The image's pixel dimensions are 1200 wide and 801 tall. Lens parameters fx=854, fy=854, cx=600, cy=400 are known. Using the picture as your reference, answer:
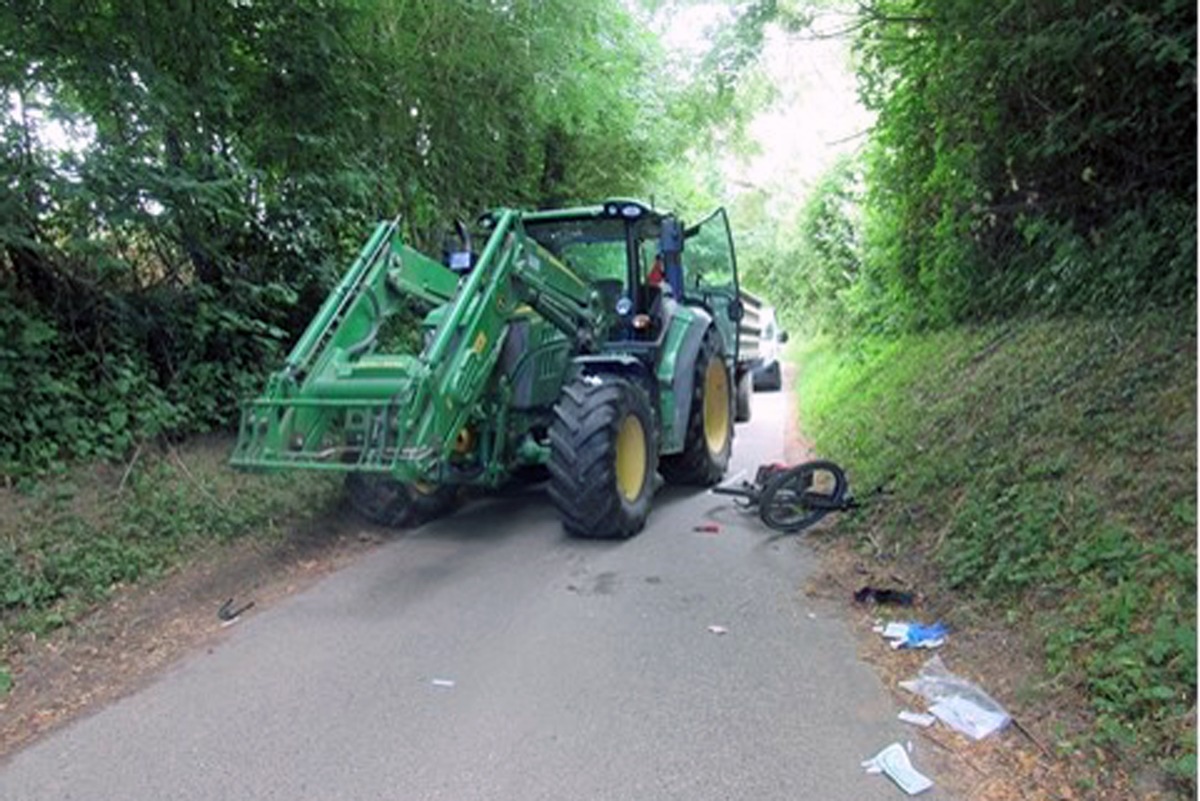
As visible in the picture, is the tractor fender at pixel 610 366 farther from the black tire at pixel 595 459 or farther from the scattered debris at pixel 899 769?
the scattered debris at pixel 899 769

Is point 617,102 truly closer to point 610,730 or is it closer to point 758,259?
point 610,730

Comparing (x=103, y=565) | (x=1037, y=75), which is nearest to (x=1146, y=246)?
(x=1037, y=75)

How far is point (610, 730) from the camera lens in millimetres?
3432

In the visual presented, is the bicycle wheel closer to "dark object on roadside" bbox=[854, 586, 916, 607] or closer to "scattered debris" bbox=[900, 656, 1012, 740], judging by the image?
"dark object on roadside" bbox=[854, 586, 916, 607]

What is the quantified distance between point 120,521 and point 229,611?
119 cm

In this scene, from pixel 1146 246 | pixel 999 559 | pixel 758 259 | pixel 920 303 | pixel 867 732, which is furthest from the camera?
pixel 758 259

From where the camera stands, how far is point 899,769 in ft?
10.1

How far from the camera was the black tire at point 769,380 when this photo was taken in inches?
736

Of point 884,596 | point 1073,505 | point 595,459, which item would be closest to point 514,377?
point 595,459

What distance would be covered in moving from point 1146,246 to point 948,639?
12.5 feet

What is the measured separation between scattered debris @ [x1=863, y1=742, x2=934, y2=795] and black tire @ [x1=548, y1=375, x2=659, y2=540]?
9.97ft

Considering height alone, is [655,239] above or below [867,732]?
above

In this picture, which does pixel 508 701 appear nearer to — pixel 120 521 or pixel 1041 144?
pixel 120 521

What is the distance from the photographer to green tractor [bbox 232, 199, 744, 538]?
5.35 metres
